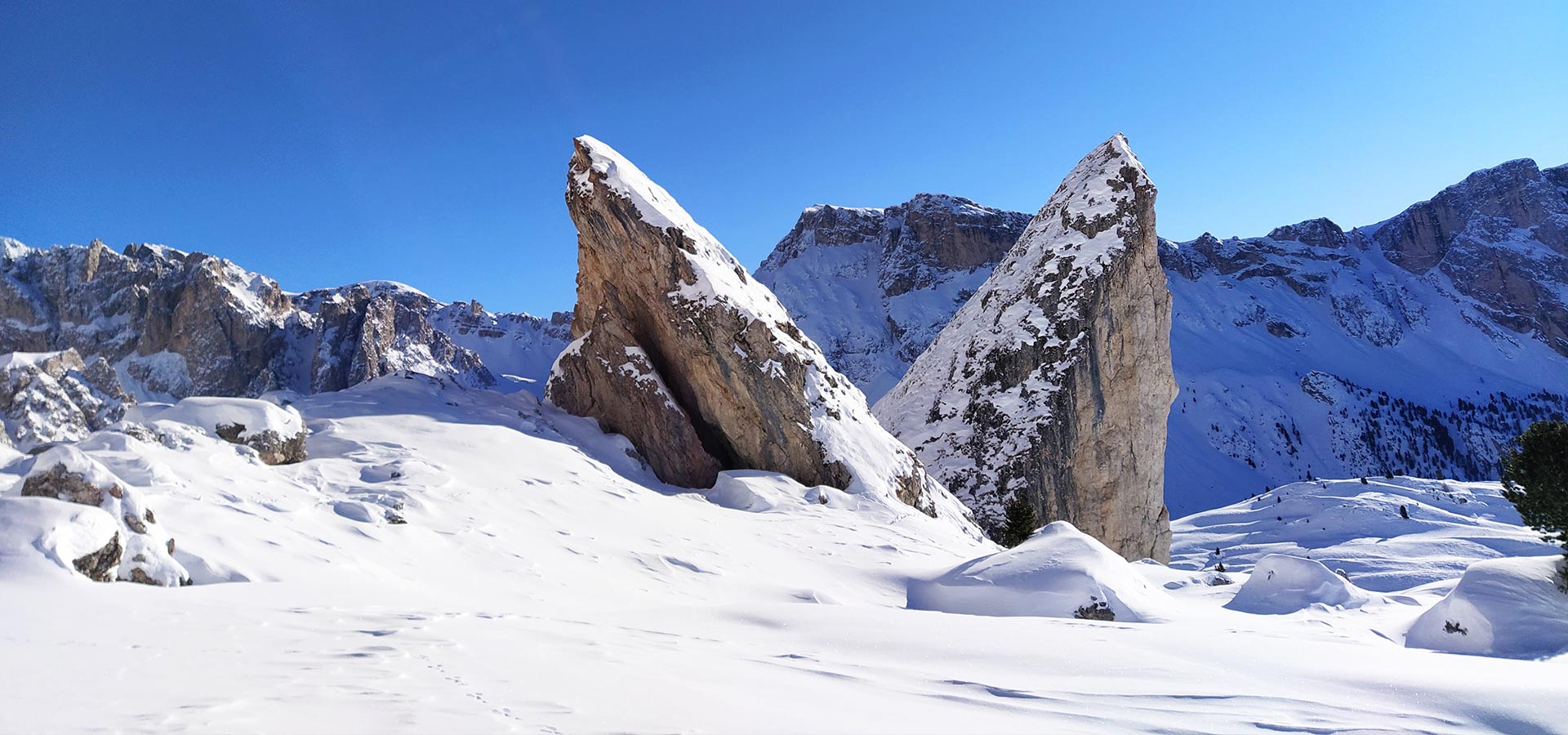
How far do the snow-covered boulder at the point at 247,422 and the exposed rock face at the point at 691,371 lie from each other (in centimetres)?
1100

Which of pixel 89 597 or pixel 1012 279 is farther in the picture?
pixel 1012 279

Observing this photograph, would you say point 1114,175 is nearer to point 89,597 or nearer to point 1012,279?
point 1012,279

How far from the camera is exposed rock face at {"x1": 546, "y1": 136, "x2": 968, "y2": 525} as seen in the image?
26.4 meters

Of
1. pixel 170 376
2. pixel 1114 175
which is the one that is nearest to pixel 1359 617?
pixel 1114 175

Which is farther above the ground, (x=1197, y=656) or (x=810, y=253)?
(x=810, y=253)

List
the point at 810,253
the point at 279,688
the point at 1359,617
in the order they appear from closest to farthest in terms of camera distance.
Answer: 1. the point at 279,688
2. the point at 1359,617
3. the point at 810,253

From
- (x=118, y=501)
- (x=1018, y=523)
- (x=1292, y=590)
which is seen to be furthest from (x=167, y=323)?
(x=1292, y=590)

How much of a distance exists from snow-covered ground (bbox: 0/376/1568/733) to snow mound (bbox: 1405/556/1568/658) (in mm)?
741

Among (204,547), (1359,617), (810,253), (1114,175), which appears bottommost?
(1359,617)

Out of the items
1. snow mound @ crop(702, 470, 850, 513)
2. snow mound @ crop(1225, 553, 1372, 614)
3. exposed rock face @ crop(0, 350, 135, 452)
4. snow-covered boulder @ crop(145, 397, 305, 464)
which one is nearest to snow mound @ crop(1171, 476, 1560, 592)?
snow mound @ crop(1225, 553, 1372, 614)

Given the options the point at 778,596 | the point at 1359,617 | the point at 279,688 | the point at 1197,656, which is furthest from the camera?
the point at 1359,617

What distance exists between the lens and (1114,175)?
40625 millimetres

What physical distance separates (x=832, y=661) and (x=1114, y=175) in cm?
3864

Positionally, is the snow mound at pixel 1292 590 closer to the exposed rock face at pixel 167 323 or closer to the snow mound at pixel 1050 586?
the snow mound at pixel 1050 586
